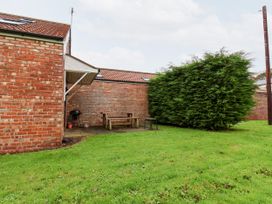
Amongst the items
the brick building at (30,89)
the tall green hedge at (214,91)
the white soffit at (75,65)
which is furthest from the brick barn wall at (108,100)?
the brick building at (30,89)

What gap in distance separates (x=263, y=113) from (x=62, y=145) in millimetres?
17064

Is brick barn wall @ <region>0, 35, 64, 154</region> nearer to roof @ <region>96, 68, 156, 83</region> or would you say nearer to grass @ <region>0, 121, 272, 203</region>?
grass @ <region>0, 121, 272, 203</region>

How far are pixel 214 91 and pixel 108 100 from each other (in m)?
6.52

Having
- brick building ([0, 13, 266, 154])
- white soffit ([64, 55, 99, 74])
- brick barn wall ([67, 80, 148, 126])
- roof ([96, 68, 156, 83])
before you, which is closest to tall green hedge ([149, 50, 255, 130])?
brick barn wall ([67, 80, 148, 126])

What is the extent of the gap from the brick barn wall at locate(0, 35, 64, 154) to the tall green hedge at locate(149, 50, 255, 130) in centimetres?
642

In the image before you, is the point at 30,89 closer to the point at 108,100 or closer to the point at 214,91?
the point at 108,100

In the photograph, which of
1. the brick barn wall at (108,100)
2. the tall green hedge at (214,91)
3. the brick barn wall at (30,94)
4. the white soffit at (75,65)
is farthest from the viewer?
the brick barn wall at (108,100)

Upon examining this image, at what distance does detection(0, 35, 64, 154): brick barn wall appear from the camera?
4922 millimetres

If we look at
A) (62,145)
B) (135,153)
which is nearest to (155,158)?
(135,153)

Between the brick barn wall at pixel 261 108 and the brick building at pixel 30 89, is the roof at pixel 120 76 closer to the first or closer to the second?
the brick building at pixel 30 89

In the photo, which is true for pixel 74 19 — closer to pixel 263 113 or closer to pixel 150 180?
pixel 150 180

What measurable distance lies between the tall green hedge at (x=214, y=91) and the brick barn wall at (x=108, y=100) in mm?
3421

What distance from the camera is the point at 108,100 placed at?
12.0 m

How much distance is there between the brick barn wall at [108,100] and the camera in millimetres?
11273
